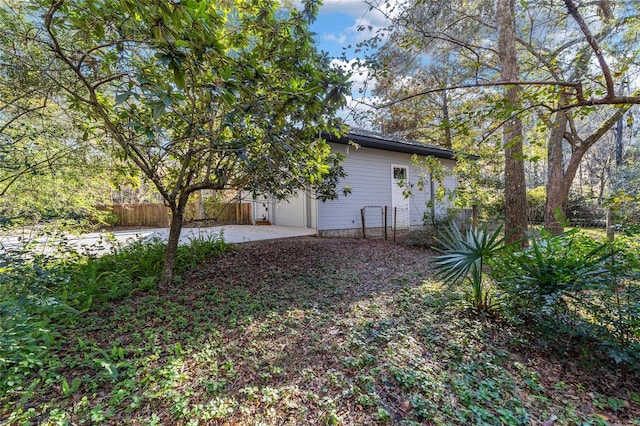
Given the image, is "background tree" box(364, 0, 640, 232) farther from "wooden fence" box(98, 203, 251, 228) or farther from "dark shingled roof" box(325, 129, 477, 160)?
"wooden fence" box(98, 203, 251, 228)

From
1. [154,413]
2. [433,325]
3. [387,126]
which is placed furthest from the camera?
[387,126]

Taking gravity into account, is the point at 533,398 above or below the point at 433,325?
below

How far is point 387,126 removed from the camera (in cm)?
1548

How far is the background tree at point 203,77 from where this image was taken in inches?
77.3

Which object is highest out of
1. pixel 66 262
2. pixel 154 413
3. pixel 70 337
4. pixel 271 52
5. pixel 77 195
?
pixel 271 52

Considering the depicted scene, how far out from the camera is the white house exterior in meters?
8.27

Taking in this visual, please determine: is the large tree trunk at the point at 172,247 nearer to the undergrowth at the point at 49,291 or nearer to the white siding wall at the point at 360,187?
the undergrowth at the point at 49,291

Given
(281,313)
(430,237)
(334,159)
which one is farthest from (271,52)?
(430,237)

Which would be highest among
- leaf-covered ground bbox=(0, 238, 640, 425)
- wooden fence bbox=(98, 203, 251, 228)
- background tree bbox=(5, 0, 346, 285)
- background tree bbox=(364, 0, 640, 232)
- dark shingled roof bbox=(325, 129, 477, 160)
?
background tree bbox=(364, 0, 640, 232)

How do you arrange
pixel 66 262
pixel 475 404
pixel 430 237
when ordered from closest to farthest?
1. pixel 475 404
2. pixel 66 262
3. pixel 430 237

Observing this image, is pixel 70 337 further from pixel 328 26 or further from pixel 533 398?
pixel 328 26

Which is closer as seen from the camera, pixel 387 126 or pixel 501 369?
pixel 501 369

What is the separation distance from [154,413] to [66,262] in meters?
3.21

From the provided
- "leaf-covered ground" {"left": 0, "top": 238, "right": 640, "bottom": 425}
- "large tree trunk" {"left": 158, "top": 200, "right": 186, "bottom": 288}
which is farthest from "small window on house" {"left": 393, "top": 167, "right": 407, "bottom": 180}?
"large tree trunk" {"left": 158, "top": 200, "right": 186, "bottom": 288}
